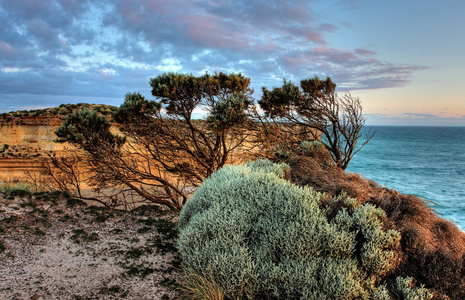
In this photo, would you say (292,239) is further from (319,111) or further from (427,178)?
(427,178)

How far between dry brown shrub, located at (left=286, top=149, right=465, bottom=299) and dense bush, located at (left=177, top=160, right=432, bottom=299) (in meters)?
0.30

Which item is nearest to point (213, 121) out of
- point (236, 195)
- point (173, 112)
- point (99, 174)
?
Answer: point (173, 112)

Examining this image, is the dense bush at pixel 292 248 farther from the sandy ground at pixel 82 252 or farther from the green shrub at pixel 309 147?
the green shrub at pixel 309 147

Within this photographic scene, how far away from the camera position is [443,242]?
4453 millimetres

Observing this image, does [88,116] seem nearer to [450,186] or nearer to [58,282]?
[58,282]

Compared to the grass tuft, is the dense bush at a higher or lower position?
higher

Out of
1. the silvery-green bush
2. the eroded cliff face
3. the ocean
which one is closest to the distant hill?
the eroded cliff face

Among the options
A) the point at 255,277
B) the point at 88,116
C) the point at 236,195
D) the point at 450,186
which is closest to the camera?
the point at 255,277

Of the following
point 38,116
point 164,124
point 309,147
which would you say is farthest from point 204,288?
point 38,116

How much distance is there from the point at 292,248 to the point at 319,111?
8446mm

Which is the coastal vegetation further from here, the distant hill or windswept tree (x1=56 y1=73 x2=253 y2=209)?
the distant hill

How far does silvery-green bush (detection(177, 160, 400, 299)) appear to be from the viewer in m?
3.44

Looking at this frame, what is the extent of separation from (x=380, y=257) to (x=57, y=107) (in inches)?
987

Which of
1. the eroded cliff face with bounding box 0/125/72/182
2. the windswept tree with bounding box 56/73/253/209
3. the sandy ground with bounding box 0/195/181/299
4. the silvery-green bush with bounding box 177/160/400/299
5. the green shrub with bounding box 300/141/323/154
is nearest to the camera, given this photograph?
the silvery-green bush with bounding box 177/160/400/299
